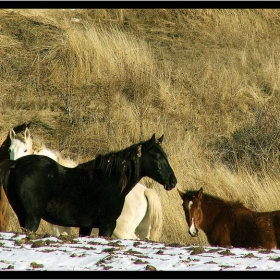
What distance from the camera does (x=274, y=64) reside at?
67.3 ft

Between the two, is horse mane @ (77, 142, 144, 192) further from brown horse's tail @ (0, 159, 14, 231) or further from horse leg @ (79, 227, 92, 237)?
brown horse's tail @ (0, 159, 14, 231)

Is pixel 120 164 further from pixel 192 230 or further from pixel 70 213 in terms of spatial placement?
pixel 192 230

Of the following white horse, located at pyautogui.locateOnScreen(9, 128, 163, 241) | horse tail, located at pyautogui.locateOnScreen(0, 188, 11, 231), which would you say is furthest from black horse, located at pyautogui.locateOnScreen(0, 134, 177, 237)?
white horse, located at pyautogui.locateOnScreen(9, 128, 163, 241)

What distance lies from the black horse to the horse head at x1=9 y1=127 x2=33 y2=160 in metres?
1.83

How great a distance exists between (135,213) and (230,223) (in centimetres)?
143

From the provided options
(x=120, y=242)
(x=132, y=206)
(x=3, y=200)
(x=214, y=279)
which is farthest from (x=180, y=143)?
(x=214, y=279)

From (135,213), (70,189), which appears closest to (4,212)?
(70,189)

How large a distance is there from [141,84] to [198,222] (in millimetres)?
8399

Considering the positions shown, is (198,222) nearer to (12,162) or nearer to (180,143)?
(12,162)

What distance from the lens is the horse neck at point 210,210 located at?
10.9 meters

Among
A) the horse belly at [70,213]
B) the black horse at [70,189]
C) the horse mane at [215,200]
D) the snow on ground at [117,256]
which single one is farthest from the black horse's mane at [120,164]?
the snow on ground at [117,256]

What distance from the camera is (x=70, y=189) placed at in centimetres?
1001

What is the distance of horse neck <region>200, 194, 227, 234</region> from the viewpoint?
1091 cm

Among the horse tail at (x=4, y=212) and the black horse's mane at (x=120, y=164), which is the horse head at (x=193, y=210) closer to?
the black horse's mane at (x=120, y=164)
